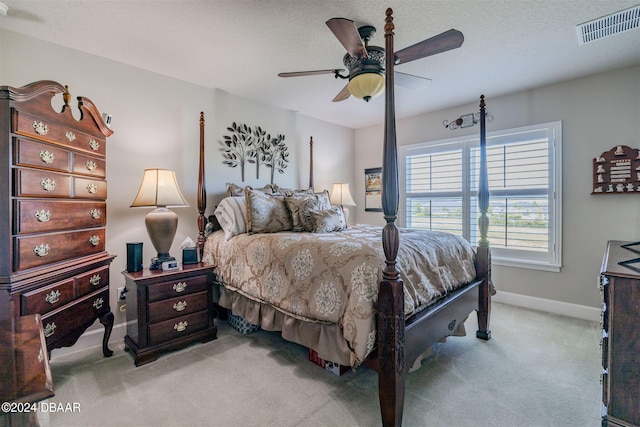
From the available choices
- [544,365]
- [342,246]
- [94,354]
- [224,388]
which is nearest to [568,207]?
[544,365]

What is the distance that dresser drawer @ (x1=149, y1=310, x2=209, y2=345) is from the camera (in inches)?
84.6

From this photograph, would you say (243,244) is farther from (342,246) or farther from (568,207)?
(568,207)

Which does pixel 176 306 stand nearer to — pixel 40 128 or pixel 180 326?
pixel 180 326

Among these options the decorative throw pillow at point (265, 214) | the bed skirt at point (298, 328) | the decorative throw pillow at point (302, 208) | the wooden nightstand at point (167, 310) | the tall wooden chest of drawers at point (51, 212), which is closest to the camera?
the tall wooden chest of drawers at point (51, 212)

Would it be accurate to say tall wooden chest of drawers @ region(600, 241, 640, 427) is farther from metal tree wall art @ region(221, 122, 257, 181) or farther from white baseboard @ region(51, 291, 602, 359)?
metal tree wall art @ region(221, 122, 257, 181)

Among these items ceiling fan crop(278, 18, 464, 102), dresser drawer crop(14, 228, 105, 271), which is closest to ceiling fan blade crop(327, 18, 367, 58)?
ceiling fan crop(278, 18, 464, 102)

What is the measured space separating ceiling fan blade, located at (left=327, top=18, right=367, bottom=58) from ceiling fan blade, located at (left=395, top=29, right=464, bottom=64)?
0.81 ft

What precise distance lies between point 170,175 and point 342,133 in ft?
9.83

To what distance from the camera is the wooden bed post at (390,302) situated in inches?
55.2

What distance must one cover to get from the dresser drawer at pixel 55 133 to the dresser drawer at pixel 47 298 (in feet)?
2.61

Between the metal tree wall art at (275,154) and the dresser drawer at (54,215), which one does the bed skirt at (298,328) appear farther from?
the metal tree wall art at (275,154)

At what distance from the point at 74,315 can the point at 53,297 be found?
233 millimetres

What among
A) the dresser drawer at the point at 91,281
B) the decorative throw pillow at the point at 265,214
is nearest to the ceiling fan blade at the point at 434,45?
the decorative throw pillow at the point at 265,214

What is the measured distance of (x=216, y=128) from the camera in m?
3.20
